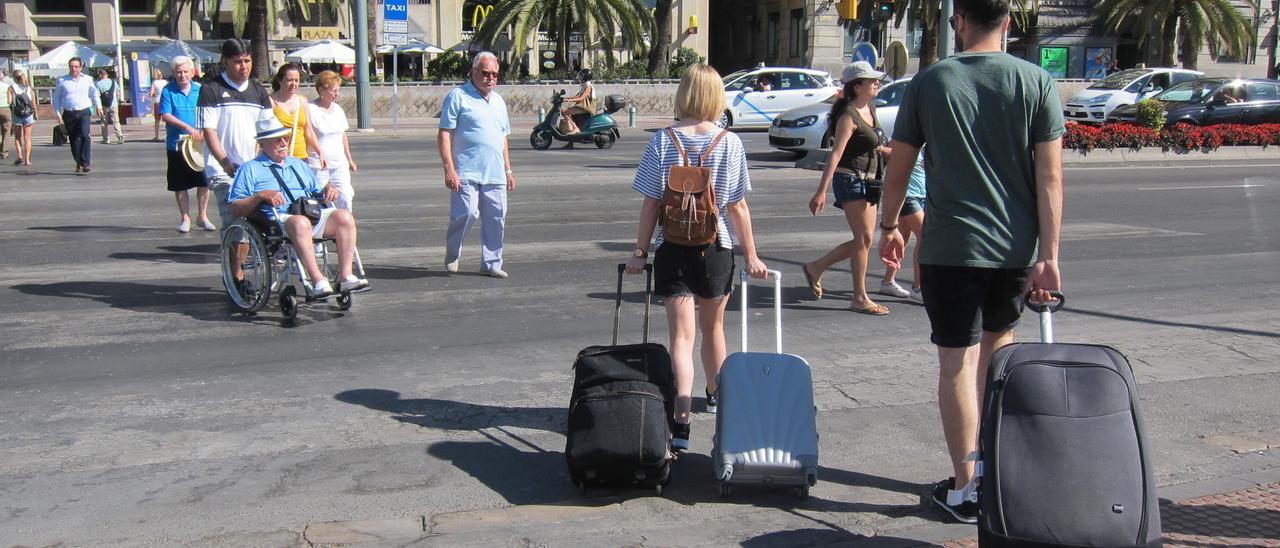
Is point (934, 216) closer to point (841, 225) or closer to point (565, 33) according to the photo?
point (841, 225)

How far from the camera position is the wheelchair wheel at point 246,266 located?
7.36 meters

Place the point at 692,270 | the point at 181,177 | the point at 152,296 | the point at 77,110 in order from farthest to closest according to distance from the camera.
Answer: the point at 77,110
the point at 181,177
the point at 152,296
the point at 692,270

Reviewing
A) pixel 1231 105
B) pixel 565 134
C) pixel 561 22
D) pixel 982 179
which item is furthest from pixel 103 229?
pixel 561 22

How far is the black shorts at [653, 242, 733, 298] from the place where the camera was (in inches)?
191

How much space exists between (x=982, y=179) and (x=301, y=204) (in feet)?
16.2

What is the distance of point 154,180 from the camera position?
51.8 feet

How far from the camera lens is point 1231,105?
24750 millimetres

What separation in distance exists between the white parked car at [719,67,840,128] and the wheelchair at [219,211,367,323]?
867 inches

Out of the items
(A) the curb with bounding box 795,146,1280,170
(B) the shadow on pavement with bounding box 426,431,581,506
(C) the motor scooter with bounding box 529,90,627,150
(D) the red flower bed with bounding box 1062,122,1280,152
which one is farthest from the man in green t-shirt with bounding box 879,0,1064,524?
(C) the motor scooter with bounding box 529,90,627,150

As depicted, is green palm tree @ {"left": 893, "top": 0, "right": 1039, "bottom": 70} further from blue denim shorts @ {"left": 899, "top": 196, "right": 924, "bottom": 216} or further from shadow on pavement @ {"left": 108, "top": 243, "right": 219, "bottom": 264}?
shadow on pavement @ {"left": 108, "top": 243, "right": 219, "bottom": 264}

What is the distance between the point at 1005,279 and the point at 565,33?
33.3 metres

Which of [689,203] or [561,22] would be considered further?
[561,22]

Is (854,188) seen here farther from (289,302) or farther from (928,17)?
(928,17)

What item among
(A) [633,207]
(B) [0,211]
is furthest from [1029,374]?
(B) [0,211]
